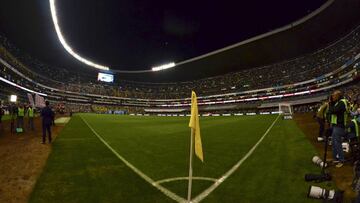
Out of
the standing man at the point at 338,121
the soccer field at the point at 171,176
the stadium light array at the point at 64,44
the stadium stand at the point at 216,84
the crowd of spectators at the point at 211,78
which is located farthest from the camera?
the crowd of spectators at the point at 211,78

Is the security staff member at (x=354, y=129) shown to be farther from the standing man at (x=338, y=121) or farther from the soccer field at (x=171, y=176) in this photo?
the soccer field at (x=171, y=176)

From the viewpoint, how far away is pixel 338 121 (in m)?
8.16

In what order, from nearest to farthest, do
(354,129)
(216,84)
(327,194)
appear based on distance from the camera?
(327,194)
(354,129)
(216,84)

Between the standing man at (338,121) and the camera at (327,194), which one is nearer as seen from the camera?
the camera at (327,194)

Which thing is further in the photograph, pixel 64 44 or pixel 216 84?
pixel 216 84

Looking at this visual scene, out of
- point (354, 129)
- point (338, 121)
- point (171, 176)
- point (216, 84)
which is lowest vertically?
point (171, 176)

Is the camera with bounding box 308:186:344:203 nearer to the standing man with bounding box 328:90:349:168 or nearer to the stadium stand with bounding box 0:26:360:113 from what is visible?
the standing man with bounding box 328:90:349:168

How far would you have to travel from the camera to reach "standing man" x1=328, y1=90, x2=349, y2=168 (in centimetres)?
803

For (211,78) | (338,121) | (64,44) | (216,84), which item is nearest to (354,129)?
(338,121)

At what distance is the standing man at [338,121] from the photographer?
8.03 m

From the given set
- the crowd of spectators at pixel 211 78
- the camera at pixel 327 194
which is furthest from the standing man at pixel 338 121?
the crowd of spectators at pixel 211 78

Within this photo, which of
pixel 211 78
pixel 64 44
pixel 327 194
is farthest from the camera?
pixel 211 78

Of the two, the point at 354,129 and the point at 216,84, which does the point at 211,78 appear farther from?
the point at 354,129

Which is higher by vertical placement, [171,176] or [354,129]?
[354,129]
